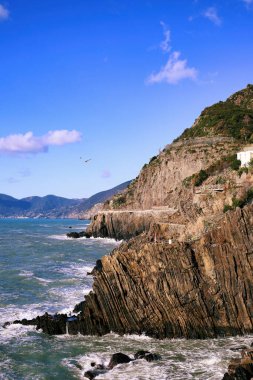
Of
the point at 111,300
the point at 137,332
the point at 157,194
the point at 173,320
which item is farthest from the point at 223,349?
the point at 157,194

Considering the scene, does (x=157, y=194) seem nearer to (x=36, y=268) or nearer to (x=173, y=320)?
(x=36, y=268)

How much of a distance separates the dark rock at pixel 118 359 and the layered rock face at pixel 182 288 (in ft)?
13.5

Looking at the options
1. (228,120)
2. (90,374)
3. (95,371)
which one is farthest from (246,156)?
(228,120)

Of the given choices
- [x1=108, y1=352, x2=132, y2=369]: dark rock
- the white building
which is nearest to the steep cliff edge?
the white building

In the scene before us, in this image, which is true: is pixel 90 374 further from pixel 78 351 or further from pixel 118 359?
pixel 78 351

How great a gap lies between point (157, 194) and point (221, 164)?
29.8 meters

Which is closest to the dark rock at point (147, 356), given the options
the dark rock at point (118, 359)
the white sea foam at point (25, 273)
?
the dark rock at point (118, 359)

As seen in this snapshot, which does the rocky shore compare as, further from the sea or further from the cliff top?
the cliff top

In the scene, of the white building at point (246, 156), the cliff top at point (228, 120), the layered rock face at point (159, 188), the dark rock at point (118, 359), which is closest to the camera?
the dark rock at point (118, 359)

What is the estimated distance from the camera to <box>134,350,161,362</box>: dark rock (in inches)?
909

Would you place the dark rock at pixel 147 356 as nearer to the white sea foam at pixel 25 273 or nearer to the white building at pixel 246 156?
the white sea foam at pixel 25 273

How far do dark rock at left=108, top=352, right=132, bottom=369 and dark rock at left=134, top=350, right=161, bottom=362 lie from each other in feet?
1.91

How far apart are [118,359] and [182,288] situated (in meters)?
6.25

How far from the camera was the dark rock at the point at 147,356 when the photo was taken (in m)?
23.1
